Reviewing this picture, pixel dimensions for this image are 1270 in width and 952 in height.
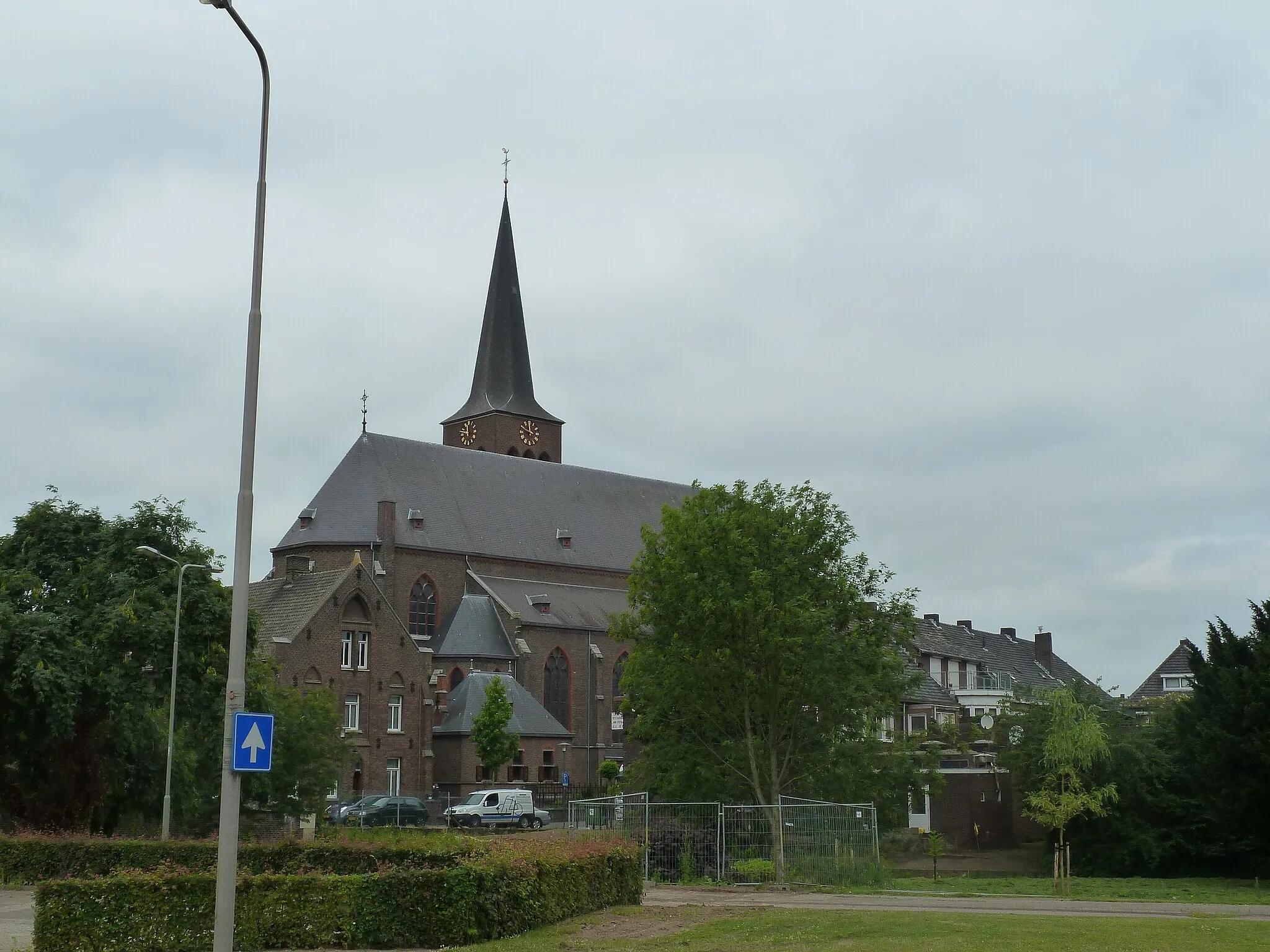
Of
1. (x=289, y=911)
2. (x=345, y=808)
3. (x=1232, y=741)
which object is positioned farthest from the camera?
(x=345, y=808)

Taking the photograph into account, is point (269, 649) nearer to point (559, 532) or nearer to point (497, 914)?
point (559, 532)

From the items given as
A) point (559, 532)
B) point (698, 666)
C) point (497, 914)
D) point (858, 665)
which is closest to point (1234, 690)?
point (858, 665)

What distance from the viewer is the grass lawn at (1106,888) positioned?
87.7ft

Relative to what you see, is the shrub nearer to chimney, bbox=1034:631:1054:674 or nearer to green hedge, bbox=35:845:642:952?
green hedge, bbox=35:845:642:952

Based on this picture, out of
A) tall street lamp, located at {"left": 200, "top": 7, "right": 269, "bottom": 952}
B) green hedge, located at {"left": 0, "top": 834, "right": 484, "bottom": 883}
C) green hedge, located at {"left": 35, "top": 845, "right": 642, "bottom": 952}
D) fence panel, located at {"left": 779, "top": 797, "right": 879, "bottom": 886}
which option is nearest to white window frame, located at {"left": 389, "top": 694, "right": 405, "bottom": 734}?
fence panel, located at {"left": 779, "top": 797, "right": 879, "bottom": 886}

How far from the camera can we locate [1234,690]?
36219mm

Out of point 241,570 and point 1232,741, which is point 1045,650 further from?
point 241,570

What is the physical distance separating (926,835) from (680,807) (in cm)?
1943

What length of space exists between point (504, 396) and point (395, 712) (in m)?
27.2

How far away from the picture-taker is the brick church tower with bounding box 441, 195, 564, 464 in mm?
81625

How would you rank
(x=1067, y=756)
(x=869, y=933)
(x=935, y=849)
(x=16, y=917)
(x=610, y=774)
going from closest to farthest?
(x=869, y=933)
(x=16, y=917)
(x=1067, y=756)
(x=935, y=849)
(x=610, y=774)

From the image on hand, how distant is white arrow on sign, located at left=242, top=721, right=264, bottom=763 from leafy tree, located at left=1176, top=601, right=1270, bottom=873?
29414 millimetres

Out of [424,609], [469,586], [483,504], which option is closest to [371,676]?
[424,609]

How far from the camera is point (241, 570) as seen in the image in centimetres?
1334
